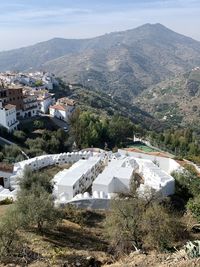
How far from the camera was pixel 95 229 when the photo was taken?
2475 cm

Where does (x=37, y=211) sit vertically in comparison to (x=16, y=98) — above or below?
above

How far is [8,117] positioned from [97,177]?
1181 inches

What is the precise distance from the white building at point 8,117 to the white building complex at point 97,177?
2116 cm

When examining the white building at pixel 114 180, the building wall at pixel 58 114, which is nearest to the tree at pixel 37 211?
the white building at pixel 114 180

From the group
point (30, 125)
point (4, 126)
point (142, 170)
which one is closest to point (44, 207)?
point (142, 170)

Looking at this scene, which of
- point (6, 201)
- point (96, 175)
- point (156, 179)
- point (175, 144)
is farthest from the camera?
point (175, 144)

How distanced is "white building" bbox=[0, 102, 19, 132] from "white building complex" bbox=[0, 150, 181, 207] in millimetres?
21165

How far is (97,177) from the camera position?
3294 centimetres

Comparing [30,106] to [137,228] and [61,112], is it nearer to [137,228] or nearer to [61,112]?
[61,112]

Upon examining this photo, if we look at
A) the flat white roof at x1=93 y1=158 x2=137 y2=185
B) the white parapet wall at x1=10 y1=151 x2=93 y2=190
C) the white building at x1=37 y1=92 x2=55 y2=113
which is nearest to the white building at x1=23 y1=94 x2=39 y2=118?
the white building at x1=37 y1=92 x2=55 y2=113

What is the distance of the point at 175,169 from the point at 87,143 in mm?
23872

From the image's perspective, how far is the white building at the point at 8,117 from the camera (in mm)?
58338

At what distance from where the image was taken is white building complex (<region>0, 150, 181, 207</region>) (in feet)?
98.3

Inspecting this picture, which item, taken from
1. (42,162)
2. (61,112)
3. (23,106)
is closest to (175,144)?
(61,112)
